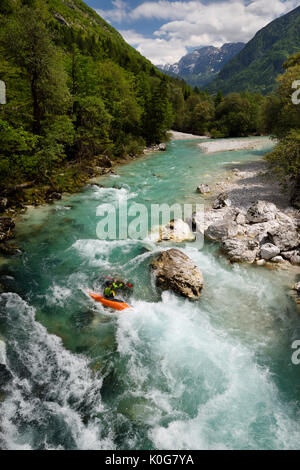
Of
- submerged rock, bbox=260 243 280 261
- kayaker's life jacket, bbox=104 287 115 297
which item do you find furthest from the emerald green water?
submerged rock, bbox=260 243 280 261

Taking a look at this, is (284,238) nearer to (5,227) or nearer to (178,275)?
(178,275)

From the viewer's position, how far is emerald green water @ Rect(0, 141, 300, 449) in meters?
5.93

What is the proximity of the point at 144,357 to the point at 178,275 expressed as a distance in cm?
371

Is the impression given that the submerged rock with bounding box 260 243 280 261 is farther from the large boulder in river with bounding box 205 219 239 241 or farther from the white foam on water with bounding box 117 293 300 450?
the white foam on water with bounding box 117 293 300 450

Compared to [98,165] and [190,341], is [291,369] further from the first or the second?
[98,165]

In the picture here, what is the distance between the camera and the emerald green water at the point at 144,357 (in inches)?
233

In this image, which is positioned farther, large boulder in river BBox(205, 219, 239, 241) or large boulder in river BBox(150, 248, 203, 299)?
large boulder in river BBox(205, 219, 239, 241)

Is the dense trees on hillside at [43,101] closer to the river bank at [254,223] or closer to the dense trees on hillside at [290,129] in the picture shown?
the river bank at [254,223]

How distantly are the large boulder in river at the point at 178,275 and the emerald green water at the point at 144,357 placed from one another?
0.43 meters

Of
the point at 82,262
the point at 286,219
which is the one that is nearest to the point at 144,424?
the point at 82,262

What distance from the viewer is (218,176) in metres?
25.5

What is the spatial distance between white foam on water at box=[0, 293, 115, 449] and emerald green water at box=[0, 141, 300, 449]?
1.0 inches

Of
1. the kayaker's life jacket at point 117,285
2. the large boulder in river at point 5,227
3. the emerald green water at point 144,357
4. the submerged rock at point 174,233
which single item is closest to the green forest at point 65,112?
the large boulder in river at point 5,227

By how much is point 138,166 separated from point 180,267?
23.5m
